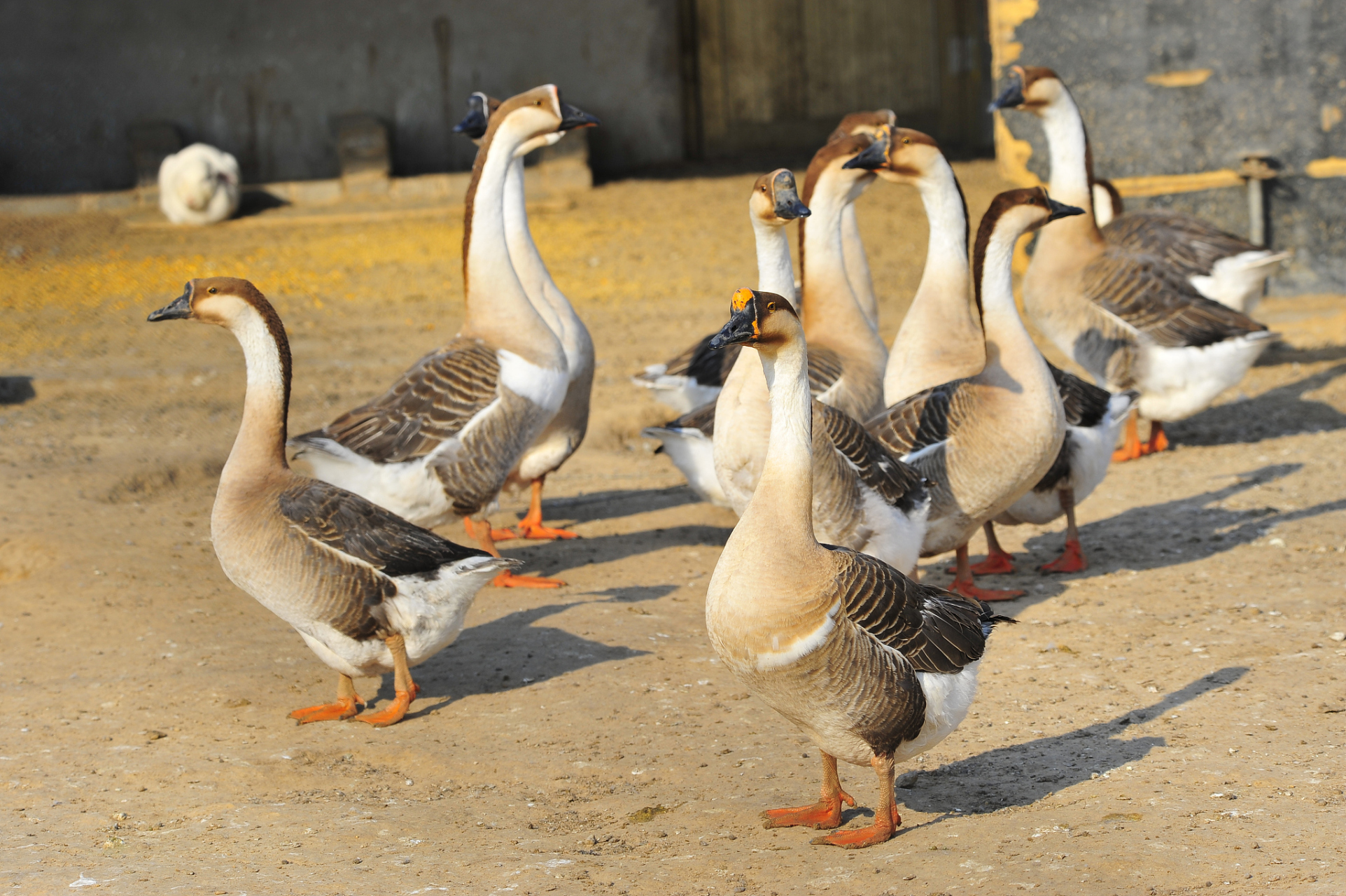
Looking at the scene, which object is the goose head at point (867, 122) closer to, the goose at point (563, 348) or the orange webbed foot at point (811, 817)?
the goose at point (563, 348)

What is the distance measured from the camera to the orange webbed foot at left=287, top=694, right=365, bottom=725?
4840mm

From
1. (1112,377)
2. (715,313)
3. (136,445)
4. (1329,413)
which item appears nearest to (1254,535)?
(1112,377)

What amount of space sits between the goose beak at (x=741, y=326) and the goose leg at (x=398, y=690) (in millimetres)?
1969

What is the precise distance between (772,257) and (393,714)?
2351 mm

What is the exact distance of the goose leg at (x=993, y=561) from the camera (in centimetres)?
647

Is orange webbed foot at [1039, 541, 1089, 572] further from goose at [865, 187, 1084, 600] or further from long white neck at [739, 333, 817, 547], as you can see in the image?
long white neck at [739, 333, 817, 547]

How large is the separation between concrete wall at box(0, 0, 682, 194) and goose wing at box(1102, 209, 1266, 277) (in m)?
8.80

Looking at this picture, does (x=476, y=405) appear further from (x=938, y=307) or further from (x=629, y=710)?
(x=938, y=307)

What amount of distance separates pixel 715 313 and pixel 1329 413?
5060 millimetres

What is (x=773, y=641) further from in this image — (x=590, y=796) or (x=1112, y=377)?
(x=1112, y=377)

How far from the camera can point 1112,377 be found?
8.21 metres

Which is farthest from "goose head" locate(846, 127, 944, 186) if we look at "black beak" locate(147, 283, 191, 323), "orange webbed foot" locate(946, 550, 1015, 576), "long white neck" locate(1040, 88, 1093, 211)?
"black beak" locate(147, 283, 191, 323)

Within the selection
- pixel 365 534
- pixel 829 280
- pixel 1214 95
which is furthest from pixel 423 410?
pixel 1214 95

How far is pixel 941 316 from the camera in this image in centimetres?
651
